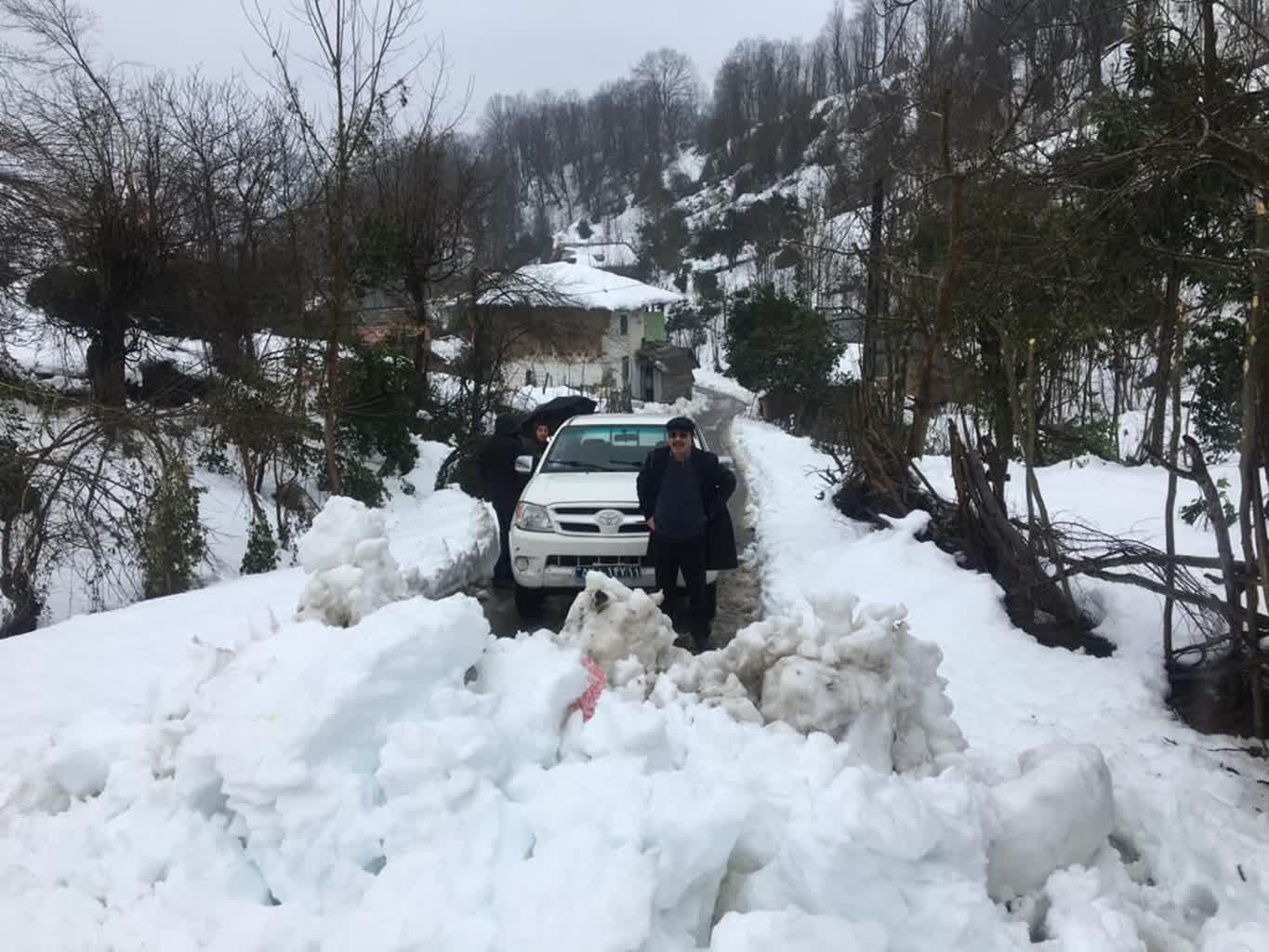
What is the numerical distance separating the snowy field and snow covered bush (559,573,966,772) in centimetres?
1

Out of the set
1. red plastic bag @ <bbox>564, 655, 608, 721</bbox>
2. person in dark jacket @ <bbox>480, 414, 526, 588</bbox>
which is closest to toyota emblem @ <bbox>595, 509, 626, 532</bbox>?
person in dark jacket @ <bbox>480, 414, 526, 588</bbox>

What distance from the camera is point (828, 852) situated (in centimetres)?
260

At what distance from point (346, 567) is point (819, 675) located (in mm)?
2119

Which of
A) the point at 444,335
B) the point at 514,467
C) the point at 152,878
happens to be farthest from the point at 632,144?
the point at 152,878

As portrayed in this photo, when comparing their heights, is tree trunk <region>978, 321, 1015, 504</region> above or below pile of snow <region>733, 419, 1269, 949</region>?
above

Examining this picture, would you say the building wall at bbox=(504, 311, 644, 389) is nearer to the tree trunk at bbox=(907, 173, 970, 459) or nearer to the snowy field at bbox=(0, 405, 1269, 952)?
the tree trunk at bbox=(907, 173, 970, 459)

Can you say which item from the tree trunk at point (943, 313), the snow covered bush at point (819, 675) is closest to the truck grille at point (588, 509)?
the snow covered bush at point (819, 675)

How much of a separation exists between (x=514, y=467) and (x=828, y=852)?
586 cm

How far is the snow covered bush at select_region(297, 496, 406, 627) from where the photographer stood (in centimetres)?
397

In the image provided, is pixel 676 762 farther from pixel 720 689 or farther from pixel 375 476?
pixel 375 476

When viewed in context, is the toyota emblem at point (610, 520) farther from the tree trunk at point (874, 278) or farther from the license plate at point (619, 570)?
the tree trunk at point (874, 278)

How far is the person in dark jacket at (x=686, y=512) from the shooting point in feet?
20.6

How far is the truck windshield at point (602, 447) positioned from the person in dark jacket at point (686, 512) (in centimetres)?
161

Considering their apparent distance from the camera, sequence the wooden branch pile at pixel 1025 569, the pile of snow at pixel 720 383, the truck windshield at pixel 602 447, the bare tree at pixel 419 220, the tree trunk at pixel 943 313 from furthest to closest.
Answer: the pile of snow at pixel 720 383 < the bare tree at pixel 419 220 < the truck windshield at pixel 602 447 < the tree trunk at pixel 943 313 < the wooden branch pile at pixel 1025 569
